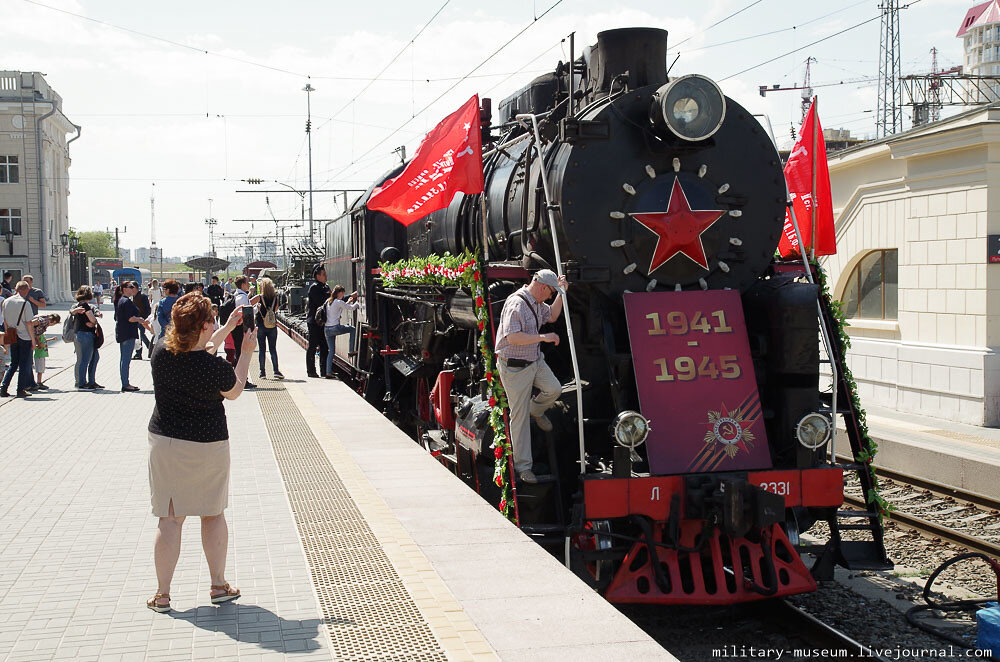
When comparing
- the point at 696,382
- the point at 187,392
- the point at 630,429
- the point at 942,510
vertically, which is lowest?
the point at 942,510

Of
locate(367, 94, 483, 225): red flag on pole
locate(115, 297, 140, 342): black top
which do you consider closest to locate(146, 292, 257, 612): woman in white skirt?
locate(367, 94, 483, 225): red flag on pole

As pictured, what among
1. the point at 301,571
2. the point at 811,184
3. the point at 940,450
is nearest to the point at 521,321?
the point at 301,571

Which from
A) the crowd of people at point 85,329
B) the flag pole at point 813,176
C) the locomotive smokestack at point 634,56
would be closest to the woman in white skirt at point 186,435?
the locomotive smokestack at point 634,56

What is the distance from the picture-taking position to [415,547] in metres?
5.54

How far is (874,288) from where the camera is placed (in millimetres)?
14477

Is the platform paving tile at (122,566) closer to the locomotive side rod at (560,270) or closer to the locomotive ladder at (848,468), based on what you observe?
the locomotive side rod at (560,270)

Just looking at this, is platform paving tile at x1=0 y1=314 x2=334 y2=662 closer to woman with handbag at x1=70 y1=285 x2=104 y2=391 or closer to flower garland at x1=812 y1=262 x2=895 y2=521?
flower garland at x1=812 y1=262 x2=895 y2=521

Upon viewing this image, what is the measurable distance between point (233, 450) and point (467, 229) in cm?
328

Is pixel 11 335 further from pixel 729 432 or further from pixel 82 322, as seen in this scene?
pixel 729 432

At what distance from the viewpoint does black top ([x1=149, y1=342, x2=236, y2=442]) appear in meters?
4.62

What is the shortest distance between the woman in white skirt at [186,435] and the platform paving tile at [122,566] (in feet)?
0.97

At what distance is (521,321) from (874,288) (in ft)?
33.4

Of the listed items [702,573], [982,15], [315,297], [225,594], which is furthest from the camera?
[982,15]

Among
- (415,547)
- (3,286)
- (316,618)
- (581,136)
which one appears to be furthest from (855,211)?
(3,286)
